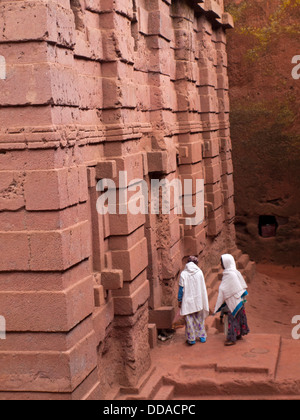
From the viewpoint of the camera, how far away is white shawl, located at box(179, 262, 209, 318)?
1021 cm

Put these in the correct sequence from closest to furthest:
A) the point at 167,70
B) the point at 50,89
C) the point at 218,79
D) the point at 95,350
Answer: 1. the point at 50,89
2. the point at 95,350
3. the point at 167,70
4. the point at 218,79

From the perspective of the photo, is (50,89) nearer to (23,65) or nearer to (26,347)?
(23,65)

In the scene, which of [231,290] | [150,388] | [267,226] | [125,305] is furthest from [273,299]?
[125,305]

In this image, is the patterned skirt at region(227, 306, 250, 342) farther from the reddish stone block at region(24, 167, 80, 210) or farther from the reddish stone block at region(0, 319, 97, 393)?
the reddish stone block at region(24, 167, 80, 210)

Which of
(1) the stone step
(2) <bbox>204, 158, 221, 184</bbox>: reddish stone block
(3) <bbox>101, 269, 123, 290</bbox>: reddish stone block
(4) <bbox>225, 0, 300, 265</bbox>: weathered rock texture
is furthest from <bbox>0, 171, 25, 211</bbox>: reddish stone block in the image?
(4) <bbox>225, 0, 300, 265</bbox>: weathered rock texture

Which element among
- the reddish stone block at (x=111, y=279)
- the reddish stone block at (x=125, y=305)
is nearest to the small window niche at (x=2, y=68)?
the reddish stone block at (x=111, y=279)

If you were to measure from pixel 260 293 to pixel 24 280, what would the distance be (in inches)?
357

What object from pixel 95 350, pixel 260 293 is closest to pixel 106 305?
pixel 95 350

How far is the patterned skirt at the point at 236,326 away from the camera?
33.3 ft

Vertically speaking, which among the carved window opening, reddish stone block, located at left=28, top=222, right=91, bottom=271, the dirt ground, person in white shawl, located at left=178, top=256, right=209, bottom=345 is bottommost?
the dirt ground

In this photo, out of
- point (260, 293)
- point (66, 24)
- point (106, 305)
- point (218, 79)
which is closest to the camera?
point (66, 24)

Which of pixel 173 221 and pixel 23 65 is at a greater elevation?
pixel 23 65

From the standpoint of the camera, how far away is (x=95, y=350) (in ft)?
24.9

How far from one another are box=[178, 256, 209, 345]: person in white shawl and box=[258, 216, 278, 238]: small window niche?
8174mm
